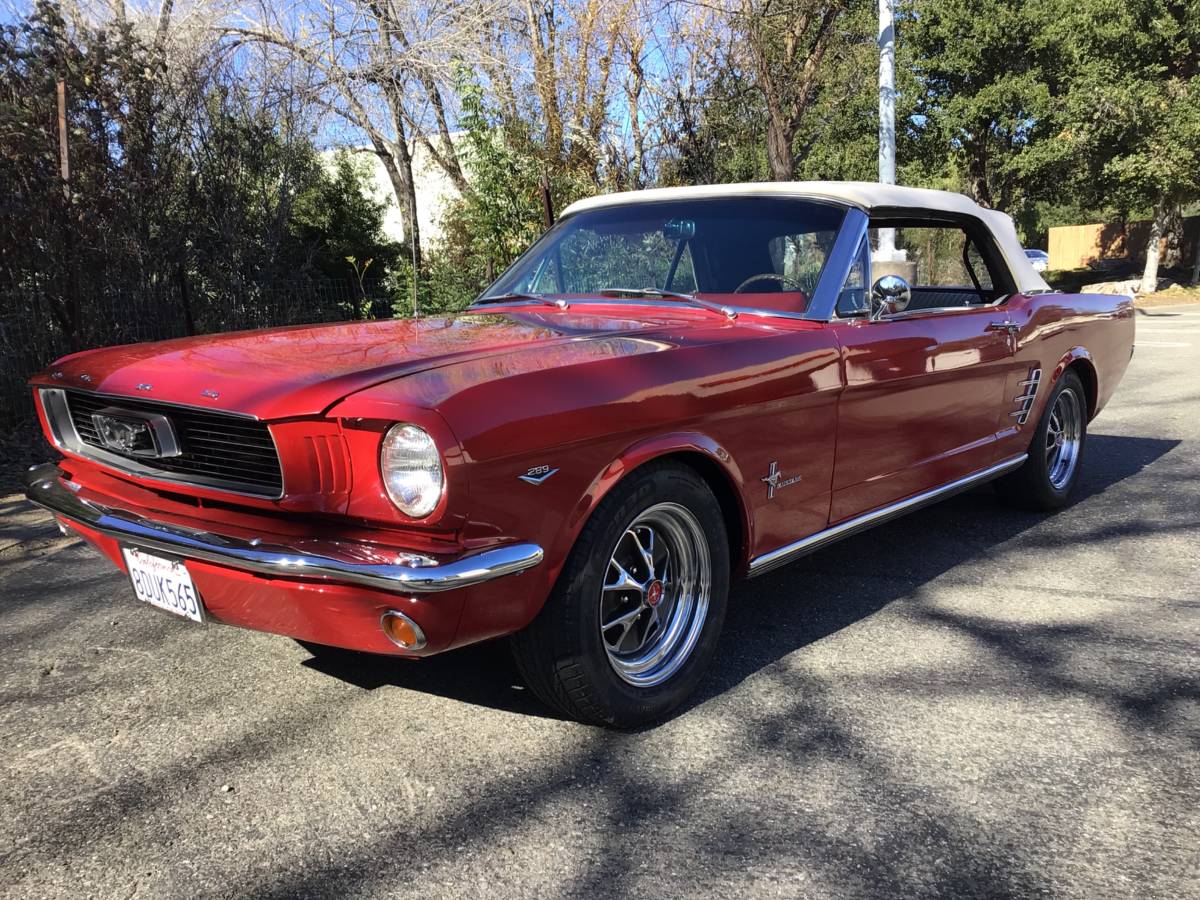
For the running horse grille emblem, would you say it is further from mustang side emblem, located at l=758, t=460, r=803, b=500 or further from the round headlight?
the round headlight

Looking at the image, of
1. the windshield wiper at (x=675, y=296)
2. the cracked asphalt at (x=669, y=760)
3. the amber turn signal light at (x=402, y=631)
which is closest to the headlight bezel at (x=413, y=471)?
the amber turn signal light at (x=402, y=631)

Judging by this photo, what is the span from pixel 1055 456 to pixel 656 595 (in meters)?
3.32


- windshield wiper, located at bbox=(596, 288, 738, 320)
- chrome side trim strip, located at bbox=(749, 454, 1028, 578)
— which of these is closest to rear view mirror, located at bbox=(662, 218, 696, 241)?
windshield wiper, located at bbox=(596, 288, 738, 320)

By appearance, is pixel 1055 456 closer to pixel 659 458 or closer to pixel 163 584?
pixel 659 458

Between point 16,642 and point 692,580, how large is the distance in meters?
2.58

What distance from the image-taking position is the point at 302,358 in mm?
2623

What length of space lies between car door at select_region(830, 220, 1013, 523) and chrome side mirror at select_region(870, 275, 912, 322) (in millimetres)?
37

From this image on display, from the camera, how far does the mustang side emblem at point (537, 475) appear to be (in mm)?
2253

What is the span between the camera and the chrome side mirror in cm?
335

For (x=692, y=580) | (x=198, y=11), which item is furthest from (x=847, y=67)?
(x=692, y=580)

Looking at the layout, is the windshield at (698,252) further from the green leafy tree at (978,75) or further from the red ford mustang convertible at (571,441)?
the green leafy tree at (978,75)

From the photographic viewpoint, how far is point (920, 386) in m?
3.64

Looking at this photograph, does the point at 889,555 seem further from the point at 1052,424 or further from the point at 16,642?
the point at 16,642

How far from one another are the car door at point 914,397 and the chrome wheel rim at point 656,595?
0.72m
